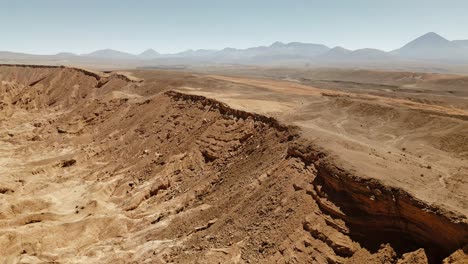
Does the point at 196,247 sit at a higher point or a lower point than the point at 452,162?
lower

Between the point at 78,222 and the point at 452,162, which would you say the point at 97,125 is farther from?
the point at 452,162

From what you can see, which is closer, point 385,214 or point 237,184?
point 385,214

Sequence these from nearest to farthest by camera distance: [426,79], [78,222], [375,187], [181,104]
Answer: [375,187] → [78,222] → [181,104] → [426,79]

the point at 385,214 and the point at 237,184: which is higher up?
the point at 385,214

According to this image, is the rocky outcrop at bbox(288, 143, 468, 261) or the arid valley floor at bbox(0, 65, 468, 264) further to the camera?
the arid valley floor at bbox(0, 65, 468, 264)

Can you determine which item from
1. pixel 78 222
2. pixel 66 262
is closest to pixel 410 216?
pixel 66 262

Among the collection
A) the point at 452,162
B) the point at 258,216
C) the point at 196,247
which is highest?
the point at 452,162

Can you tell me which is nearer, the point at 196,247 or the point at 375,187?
the point at 375,187

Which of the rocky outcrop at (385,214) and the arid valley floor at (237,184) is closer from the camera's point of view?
the rocky outcrop at (385,214)
